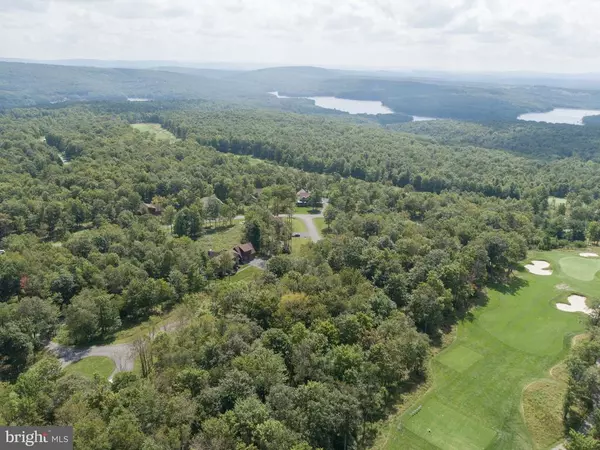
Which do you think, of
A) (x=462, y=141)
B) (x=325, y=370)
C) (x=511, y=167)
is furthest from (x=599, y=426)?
(x=462, y=141)

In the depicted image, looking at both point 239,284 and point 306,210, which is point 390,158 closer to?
point 306,210

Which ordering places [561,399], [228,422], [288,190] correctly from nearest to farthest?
[228,422]
[561,399]
[288,190]

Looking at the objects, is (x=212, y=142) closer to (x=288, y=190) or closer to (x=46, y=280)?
(x=288, y=190)

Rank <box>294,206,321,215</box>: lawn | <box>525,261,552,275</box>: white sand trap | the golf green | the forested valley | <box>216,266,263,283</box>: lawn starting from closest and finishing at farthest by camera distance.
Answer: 1. the forested valley
2. <box>216,266,263,283</box>: lawn
3. the golf green
4. <box>525,261,552,275</box>: white sand trap
5. <box>294,206,321,215</box>: lawn

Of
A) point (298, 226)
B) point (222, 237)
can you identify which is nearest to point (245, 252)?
point (222, 237)

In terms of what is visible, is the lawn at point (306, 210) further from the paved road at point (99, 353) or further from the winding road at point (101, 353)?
the paved road at point (99, 353)

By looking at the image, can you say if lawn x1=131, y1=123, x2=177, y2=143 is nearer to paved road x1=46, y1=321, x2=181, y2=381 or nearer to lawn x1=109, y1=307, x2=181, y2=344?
lawn x1=109, y1=307, x2=181, y2=344

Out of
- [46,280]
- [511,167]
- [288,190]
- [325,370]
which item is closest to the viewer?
[325,370]

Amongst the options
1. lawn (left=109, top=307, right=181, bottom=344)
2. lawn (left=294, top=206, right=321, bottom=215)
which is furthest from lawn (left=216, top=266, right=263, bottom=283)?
lawn (left=294, top=206, right=321, bottom=215)
